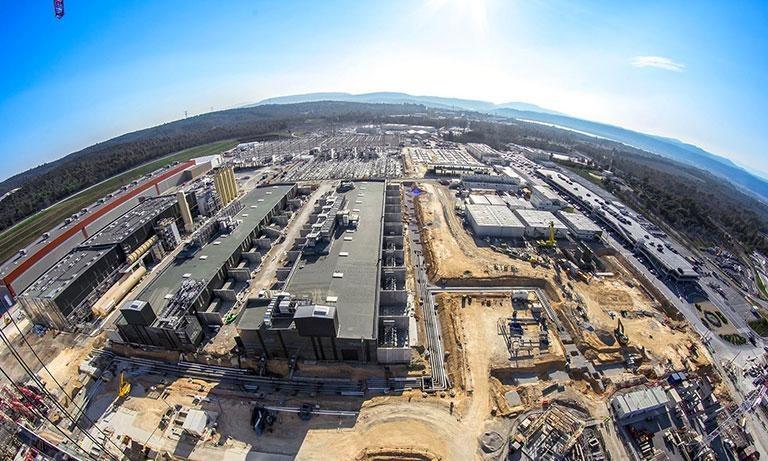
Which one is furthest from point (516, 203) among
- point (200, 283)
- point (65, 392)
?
point (65, 392)

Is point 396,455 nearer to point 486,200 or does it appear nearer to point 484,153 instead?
point 486,200

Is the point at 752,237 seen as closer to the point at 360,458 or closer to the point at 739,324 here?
the point at 739,324

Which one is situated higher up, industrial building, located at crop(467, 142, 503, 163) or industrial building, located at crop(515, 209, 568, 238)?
industrial building, located at crop(467, 142, 503, 163)

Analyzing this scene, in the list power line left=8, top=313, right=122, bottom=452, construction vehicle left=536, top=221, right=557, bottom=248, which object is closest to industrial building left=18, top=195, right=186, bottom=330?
power line left=8, top=313, right=122, bottom=452

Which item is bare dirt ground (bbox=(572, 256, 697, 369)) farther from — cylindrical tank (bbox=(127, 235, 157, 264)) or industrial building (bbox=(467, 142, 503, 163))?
industrial building (bbox=(467, 142, 503, 163))

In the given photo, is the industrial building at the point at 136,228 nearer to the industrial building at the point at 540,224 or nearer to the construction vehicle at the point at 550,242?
the industrial building at the point at 540,224

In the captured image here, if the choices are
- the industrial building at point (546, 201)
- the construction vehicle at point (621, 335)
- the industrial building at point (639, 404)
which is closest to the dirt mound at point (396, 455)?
the industrial building at point (639, 404)

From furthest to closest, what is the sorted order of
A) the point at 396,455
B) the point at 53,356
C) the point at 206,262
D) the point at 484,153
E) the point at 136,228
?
the point at 484,153, the point at 136,228, the point at 206,262, the point at 53,356, the point at 396,455
